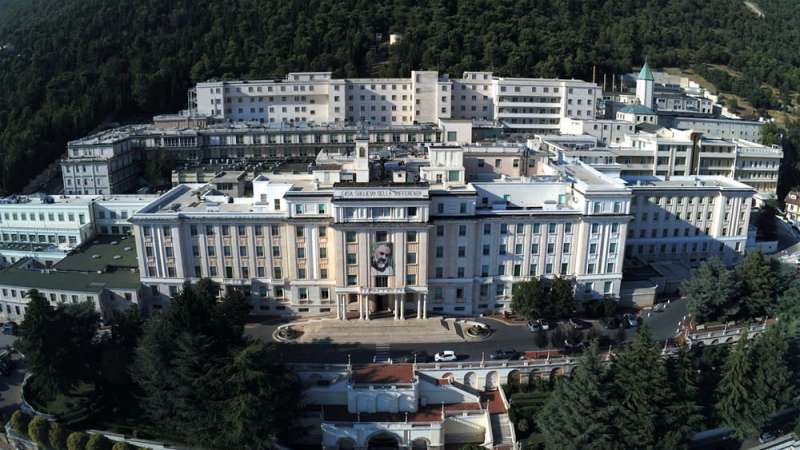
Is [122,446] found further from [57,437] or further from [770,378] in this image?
[770,378]

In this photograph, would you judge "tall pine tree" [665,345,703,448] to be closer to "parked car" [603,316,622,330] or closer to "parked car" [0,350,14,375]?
"parked car" [603,316,622,330]

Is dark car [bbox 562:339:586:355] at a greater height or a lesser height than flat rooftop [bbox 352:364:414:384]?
greater

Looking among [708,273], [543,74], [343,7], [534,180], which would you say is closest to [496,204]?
[534,180]

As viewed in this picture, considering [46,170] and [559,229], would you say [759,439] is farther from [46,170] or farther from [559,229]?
[46,170]

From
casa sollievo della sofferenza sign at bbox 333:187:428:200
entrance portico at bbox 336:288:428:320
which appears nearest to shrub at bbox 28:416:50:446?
entrance portico at bbox 336:288:428:320

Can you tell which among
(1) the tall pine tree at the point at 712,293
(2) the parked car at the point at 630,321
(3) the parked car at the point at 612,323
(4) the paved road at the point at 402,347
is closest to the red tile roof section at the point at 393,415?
(4) the paved road at the point at 402,347

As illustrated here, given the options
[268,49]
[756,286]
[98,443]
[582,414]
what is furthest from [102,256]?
[268,49]
